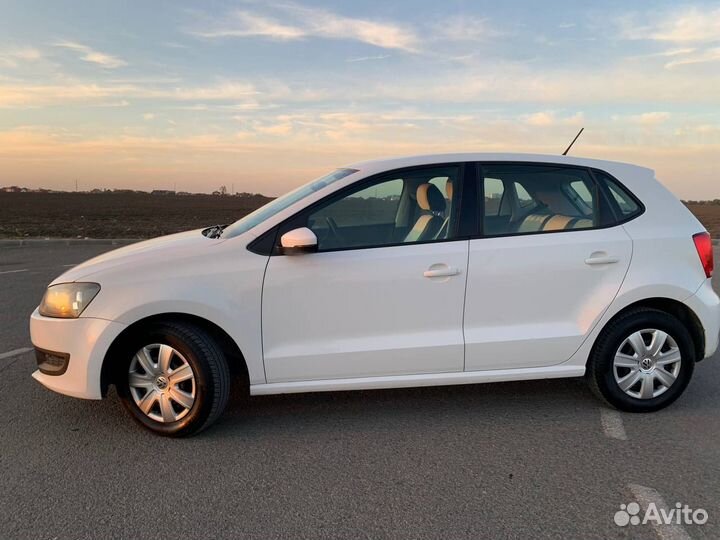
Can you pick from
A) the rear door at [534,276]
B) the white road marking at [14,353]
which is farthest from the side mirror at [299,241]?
the white road marking at [14,353]

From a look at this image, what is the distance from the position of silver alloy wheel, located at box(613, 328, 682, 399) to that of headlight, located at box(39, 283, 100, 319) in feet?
11.0

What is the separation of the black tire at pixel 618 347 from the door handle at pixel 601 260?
378 millimetres

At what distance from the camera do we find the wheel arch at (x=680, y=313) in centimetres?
382

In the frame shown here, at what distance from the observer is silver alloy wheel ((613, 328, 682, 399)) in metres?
3.81

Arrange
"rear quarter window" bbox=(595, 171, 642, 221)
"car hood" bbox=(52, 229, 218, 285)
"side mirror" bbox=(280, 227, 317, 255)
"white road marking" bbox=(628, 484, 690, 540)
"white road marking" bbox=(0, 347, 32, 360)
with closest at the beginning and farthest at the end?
"white road marking" bbox=(628, 484, 690, 540), "side mirror" bbox=(280, 227, 317, 255), "car hood" bbox=(52, 229, 218, 285), "rear quarter window" bbox=(595, 171, 642, 221), "white road marking" bbox=(0, 347, 32, 360)

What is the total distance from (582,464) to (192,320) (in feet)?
7.86

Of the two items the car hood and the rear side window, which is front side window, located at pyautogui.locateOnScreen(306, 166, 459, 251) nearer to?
the car hood

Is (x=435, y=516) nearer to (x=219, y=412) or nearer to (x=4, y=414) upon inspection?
(x=219, y=412)

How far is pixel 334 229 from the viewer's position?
369 cm

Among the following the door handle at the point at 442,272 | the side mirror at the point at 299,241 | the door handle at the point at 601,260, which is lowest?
the door handle at the point at 442,272

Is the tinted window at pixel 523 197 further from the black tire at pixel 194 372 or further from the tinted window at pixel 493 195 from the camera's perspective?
the black tire at pixel 194 372

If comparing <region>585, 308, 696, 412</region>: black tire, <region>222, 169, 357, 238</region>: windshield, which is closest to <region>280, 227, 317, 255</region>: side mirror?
<region>222, 169, 357, 238</region>: windshield

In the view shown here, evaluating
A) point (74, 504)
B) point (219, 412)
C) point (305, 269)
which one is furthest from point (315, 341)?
point (74, 504)

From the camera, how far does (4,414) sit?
3850 millimetres
